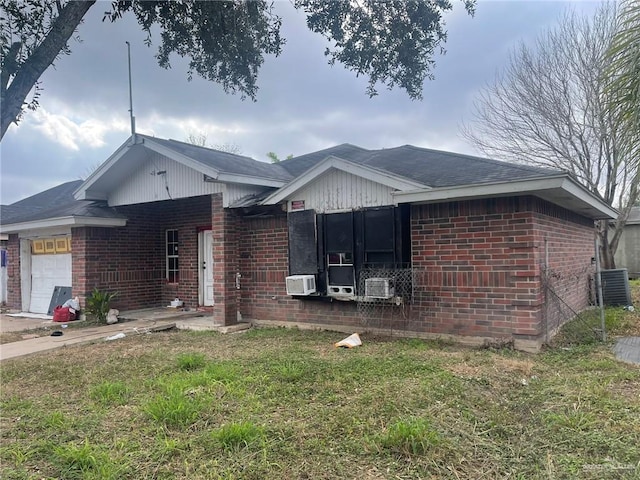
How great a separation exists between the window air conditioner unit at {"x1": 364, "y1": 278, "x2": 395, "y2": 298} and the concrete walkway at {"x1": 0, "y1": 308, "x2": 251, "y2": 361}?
296 cm

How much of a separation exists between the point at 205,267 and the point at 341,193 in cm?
523

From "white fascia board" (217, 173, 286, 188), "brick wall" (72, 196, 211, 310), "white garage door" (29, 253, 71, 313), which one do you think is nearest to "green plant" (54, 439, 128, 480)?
"white fascia board" (217, 173, 286, 188)

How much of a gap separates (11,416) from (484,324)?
5.69 m

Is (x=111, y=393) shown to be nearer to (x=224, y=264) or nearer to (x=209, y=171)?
(x=224, y=264)

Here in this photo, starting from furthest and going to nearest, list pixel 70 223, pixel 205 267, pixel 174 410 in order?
pixel 205 267, pixel 70 223, pixel 174 410

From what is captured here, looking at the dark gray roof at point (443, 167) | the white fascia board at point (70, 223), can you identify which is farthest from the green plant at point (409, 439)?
the white fascia board at point (70, 223)

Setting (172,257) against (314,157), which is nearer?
(172,257)

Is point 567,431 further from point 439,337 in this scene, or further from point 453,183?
point 453,183

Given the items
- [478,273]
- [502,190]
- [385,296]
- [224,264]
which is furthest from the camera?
[224,264]

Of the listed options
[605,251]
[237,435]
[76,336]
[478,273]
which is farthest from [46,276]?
[605,251]

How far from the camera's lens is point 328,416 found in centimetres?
365

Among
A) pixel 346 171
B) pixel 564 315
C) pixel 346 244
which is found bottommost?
pixel 564 315

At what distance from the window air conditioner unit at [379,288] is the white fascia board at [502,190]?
124 cm

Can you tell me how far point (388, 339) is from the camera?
6.77 m
